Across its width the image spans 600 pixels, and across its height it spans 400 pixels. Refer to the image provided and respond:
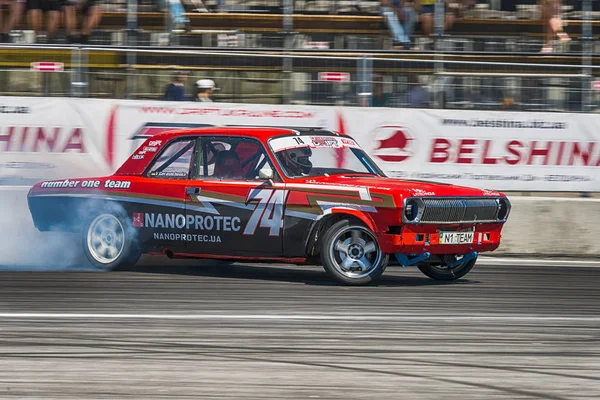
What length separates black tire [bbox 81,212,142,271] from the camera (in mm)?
10227

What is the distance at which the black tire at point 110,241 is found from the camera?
10.2m

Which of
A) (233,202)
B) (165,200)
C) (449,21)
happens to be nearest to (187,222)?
(165,200)

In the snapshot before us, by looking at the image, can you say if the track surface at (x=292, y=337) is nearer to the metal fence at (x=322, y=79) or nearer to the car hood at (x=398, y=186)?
the car hood at (x=398, y=186)

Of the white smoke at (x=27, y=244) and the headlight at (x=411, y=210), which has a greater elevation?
the headlight at (x=411, y=210)

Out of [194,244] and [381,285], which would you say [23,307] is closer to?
[194,244]

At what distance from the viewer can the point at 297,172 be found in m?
9.77

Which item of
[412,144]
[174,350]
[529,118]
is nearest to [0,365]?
[174,350]

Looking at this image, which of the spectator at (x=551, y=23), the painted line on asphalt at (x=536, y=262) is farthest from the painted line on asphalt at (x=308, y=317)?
the spectator at (x=551, y=23)

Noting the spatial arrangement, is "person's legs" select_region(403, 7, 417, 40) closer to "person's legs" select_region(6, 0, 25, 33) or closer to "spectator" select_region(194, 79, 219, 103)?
"spectator" select_region(194, 79, 219, 103)

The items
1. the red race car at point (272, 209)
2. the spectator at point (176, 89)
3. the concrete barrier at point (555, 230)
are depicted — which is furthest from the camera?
the spectator at point (176, 89)

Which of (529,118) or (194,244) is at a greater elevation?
(529,118)

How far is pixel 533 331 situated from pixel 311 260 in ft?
9.01

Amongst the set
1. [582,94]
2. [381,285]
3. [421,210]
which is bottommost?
[381,285]

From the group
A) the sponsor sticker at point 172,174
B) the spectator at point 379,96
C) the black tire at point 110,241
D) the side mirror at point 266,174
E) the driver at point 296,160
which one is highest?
the spectator at point 379,96
